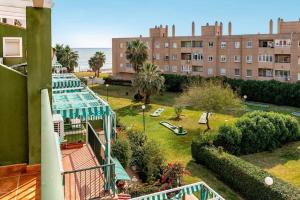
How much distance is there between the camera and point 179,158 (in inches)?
1148

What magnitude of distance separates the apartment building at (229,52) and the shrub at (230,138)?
28.8 meters

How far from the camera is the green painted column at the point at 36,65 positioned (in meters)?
6.12

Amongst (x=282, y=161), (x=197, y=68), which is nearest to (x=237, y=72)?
(x=197, y=68)

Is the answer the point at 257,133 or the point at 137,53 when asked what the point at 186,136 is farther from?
the point at 137,53

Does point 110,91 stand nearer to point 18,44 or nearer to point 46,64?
point 18,44

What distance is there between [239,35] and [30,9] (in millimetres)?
56782

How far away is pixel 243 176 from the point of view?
852 inches

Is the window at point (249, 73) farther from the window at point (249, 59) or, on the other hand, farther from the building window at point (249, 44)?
the building window at point (249, 44)

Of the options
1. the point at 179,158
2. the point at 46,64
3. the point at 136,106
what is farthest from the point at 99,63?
the point at 46,64

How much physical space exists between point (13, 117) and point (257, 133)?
89.1ft

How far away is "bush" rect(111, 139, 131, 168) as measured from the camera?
21.4 meters

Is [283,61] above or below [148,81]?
above

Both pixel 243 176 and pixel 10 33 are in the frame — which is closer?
pixel 10 33

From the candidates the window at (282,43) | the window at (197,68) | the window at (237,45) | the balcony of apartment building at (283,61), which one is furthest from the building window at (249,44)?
the window at (197,68)
